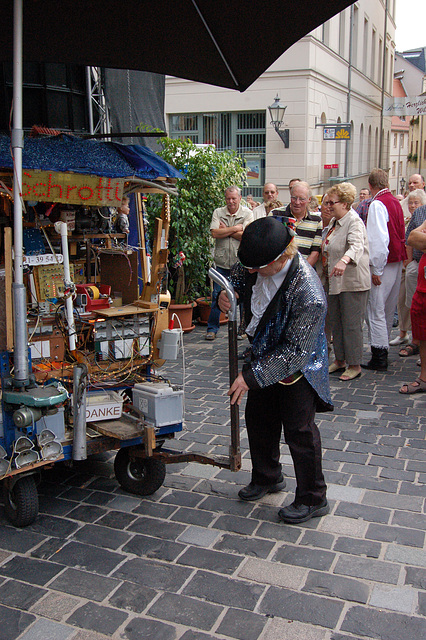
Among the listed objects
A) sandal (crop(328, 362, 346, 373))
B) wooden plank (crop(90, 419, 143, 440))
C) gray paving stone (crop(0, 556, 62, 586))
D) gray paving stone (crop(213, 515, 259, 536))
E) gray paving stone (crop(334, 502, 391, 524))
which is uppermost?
wooden plank (crop(90, 419, 143, 440))

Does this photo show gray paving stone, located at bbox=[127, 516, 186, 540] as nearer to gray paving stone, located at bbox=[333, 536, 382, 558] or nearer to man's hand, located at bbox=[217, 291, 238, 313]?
gray paving stone, located at bbox=[333, 536, 382, 558]

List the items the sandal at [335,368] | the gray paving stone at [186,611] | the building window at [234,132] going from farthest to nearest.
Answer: the building window at [234,132]
the sandal at [335,368]
the gray paving stone at [186,611]

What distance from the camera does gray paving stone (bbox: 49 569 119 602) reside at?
10.2ft

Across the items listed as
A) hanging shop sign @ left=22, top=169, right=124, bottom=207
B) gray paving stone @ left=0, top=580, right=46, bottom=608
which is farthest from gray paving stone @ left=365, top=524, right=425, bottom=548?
hanging shop sign @ left=22, top=169, right=124, bottom=207

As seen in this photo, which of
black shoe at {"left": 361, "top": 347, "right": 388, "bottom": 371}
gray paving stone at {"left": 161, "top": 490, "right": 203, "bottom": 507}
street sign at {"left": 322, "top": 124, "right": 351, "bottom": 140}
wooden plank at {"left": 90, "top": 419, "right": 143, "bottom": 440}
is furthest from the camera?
street sign at {"left": 322, "top": 124, "right": 351, "bottom": 140}

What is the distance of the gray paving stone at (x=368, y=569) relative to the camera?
3.23m

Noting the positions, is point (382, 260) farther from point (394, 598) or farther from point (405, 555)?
point (394, 598)

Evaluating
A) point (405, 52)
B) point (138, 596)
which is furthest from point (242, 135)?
point (405, 52)

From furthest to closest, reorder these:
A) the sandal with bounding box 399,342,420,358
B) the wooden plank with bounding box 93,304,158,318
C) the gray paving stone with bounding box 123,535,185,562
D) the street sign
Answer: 1. the street sign
2. the sandal with bounding box 399,342,420,358
3. the wooden plank with bounding box 93,304,158,318
4. the gray paving stone with bounding box 123,535,185,562

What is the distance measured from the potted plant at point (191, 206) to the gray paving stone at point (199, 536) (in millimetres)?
5179

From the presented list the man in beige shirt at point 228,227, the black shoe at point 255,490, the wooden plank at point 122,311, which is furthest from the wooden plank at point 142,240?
the man in beige shirt at point 228,227

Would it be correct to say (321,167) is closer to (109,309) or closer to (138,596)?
(109,309)

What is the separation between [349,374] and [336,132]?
1256 centimetres

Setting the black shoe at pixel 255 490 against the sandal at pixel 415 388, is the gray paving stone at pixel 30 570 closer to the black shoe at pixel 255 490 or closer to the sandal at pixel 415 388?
the black shoe at pixel 255 490
